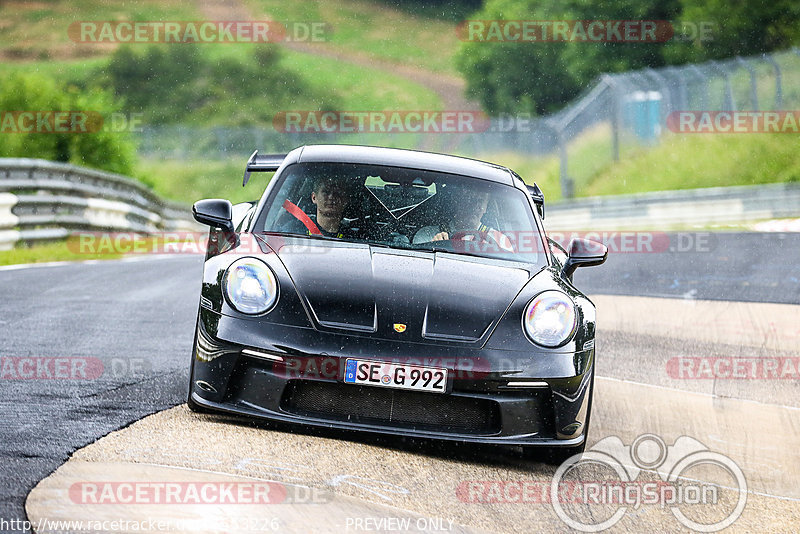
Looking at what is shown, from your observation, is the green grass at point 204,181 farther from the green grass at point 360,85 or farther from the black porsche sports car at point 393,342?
the black porsche sports car at point 393,342

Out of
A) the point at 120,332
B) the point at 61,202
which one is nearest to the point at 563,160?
the point at 61,202

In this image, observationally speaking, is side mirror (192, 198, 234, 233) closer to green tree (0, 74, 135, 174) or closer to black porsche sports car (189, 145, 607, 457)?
black porsche sports car (189, 145, 607, 457)

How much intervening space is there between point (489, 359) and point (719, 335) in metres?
5.57

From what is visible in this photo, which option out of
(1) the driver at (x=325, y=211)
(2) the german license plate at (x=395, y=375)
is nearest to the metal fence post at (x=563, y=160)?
(1) the driver at (x=325, y=211)

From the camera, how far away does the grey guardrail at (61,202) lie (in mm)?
14297

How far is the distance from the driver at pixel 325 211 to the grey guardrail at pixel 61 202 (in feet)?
29.1

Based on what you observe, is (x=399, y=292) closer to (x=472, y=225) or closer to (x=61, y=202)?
(x=472, y=225)

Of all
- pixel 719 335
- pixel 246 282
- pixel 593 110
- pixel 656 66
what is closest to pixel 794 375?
pixel 719 335

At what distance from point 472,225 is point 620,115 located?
26696 mm

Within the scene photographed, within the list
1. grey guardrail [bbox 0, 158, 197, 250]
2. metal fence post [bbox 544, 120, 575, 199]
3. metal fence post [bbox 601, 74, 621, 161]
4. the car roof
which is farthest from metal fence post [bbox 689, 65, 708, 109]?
the car roof

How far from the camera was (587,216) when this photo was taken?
27.7 metres

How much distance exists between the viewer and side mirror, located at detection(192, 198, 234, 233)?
5.89 metres

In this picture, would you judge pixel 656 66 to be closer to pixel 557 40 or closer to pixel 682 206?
pixel 557 40

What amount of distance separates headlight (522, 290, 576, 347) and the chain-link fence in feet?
75.5
